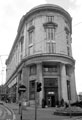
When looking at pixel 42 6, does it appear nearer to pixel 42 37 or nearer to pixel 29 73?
pixel 42 37

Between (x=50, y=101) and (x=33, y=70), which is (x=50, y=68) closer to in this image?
(x=33, y=70)

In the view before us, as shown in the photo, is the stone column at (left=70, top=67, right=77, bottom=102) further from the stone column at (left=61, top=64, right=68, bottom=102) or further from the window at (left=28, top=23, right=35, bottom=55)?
the window at (left=28, top=23, right=35, bottom=55)

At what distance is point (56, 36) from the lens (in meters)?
47.3

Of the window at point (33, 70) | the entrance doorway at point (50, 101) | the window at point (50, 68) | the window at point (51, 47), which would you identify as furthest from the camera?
the window at point (33, 70)

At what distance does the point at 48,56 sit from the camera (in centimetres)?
4397

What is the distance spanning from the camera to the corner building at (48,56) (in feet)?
145

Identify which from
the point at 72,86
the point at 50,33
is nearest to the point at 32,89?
the point at 72,86

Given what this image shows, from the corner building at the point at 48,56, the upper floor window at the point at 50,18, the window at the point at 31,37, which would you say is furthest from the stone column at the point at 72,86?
the upper floor window at the point at 50,18

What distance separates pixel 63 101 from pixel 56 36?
1652 centimetres

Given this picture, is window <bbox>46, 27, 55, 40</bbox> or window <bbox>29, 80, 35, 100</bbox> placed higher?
window <bbox>46, 27, 55, 40</bbox>

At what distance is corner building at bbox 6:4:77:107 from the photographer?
44125mm

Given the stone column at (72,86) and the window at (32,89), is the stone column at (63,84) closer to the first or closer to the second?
the stone column at (72,86)

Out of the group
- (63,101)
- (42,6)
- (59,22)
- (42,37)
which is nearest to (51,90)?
(63,101)

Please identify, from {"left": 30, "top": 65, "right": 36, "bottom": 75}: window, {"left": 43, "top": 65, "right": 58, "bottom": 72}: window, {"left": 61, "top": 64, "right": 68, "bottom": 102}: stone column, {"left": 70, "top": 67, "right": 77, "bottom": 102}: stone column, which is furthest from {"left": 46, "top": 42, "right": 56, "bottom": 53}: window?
{"left": 70, "top": 67, "right": 77, "bottom": 102}: stone column
